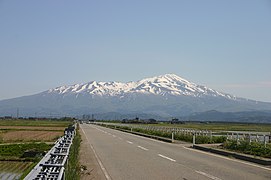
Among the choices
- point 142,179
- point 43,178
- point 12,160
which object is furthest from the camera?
point 12,160

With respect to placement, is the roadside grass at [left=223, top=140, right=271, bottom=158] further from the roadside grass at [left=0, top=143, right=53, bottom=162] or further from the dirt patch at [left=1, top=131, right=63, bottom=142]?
the dirt patch at [left=1, top=131, right=63, bottom=142]

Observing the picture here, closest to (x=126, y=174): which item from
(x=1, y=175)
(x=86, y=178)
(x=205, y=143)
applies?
(x=86, y=178)

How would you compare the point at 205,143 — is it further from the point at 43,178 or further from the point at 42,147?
the point at 43,178

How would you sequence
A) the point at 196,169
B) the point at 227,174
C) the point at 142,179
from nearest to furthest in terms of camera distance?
the point at 142,179 < the point at 227,174 < the point at 196,169

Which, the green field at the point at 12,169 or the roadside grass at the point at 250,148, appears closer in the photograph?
the roadside grass at the point at 250,148

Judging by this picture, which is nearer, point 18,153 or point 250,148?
point 250,148

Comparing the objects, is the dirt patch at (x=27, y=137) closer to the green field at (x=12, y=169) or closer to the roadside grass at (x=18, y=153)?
the roadside grass at (x=18, y=153)

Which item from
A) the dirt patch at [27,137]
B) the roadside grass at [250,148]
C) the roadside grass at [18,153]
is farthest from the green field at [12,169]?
the dirt patch at [27,137]

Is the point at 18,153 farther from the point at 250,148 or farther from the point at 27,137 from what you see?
the point at 27,137

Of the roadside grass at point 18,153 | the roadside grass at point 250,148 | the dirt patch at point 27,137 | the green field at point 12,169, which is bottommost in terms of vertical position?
the green field at point 12,169

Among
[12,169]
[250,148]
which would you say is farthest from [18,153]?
[250,148]

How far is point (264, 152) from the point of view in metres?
19.7

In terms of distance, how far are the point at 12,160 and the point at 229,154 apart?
15.8 meters

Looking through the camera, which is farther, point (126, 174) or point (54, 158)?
point (126, 174)
